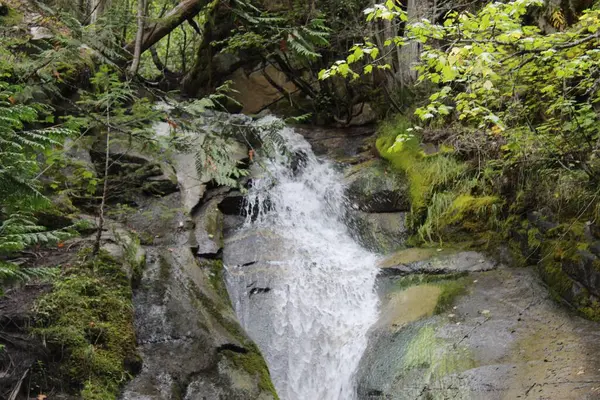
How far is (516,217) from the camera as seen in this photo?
6910 mm

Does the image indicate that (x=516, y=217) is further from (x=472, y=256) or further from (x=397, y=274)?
(x=397, y=274)

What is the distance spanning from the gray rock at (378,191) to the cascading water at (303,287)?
304 mm

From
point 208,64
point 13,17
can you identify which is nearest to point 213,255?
point 13,17

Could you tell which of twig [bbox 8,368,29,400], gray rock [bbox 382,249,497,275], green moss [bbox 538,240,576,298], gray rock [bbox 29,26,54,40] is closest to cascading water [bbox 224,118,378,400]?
gray rock [bbox 382,249,497,275]

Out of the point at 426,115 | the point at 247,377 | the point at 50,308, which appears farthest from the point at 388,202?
the point at 50,308

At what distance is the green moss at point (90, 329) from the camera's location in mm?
3951

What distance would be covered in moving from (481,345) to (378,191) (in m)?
4.12

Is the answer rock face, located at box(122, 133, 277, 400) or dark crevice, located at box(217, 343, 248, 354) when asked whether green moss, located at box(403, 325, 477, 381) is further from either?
dark crevice, located at box(217, 343, 248, 354)

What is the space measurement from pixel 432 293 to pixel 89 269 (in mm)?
4465

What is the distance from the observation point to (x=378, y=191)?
29.4 ft

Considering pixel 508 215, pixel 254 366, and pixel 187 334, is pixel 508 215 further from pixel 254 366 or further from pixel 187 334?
pixel 187 334

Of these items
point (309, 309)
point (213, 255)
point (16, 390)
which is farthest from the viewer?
point (213, 255)

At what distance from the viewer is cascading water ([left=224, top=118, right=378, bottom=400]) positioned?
235 inches

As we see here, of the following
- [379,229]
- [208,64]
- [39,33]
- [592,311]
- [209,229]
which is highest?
[208,64]
